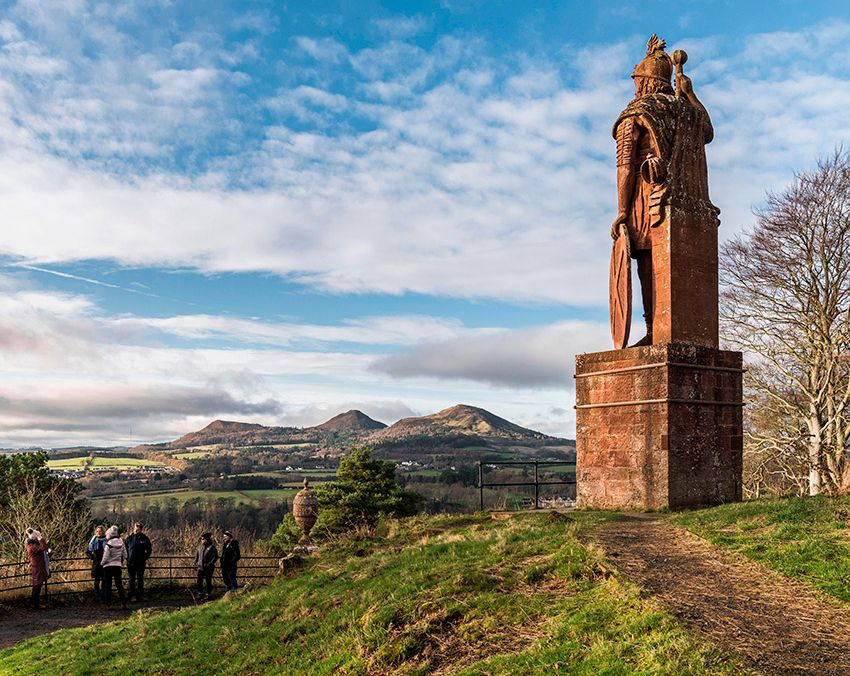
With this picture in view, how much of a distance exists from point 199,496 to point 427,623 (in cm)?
6580

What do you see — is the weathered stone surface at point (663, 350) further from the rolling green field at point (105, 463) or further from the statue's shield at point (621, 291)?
the rolling green field at point (105, 463)

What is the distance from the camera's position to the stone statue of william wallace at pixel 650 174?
42.7ft

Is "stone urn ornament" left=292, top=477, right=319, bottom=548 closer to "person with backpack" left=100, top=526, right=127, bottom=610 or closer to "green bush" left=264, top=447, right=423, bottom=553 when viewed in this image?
"person with backpack" left=100, top=526, right=127, bottom=610

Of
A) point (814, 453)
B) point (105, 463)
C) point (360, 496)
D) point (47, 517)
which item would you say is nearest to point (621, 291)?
point (814, 453)

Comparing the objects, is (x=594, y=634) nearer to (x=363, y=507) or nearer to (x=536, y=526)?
(x=536, y=526)

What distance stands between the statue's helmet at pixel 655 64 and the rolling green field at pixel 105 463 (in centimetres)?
10140

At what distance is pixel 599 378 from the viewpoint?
12711mm

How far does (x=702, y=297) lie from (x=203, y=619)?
10124mm

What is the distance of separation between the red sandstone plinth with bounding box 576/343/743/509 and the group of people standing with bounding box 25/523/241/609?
721 cm

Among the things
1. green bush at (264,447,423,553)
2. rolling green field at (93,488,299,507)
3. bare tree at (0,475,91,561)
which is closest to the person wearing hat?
green bush at (264,447,423,553)

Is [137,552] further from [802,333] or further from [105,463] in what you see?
[105,463]

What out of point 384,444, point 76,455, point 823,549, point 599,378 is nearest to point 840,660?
point 823,549

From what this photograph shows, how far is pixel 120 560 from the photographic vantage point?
47.4ft

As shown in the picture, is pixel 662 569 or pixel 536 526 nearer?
pixel 662 569
